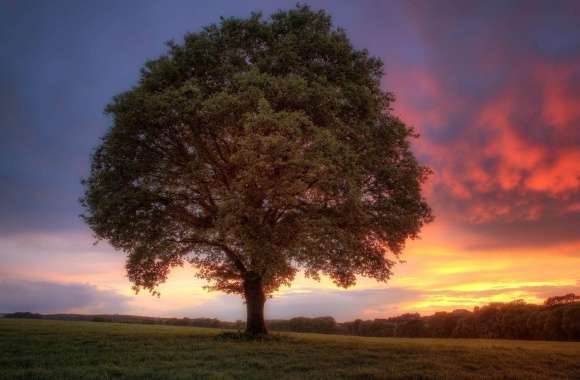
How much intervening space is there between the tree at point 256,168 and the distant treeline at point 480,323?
2098 cm

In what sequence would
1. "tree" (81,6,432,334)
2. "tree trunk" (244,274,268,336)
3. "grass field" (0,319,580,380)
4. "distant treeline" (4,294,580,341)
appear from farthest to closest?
"distant treeline" (4,294,580,341) < "tree trunk" (244,274,268,336) < "tree" (81,6,432,334) < "grass field" (0,319,580,380)

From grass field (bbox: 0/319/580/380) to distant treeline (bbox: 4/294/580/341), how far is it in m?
24.1

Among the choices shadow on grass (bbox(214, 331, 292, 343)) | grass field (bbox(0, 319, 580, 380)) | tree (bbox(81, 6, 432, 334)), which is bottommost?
grass field (bbox(0, 319, 580, 380))

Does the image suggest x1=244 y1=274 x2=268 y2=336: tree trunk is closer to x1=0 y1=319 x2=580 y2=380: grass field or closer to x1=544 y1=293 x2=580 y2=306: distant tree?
x1=0 y1=319 x2=580 y2=380: grass field

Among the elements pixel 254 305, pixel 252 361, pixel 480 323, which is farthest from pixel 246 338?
pixel 480 323

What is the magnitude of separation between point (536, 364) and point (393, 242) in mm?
11660

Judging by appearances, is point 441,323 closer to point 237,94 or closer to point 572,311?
point 572,311

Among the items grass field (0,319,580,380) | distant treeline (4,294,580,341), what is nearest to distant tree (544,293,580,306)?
distant treeline (4,294,580,341)

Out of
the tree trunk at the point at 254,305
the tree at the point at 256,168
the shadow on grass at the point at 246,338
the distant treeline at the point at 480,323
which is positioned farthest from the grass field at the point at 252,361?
the distant treeline at the point at 480,323

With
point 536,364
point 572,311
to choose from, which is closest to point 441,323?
point 572,311

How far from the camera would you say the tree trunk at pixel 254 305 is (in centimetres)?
3406

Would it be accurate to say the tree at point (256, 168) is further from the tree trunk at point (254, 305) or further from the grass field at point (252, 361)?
the grass field at point (252, 361)

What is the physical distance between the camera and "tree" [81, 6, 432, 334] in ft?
94.5

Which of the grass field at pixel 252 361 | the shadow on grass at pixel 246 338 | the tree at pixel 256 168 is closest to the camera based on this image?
the grass field at pixel 252 361
